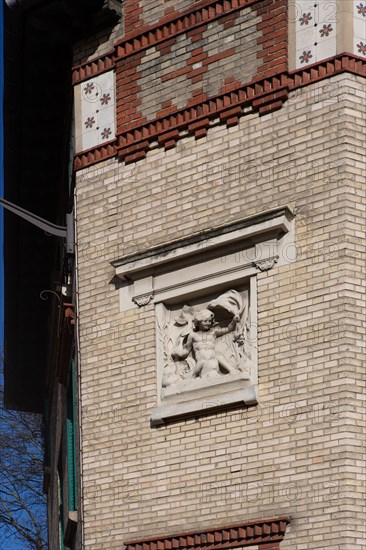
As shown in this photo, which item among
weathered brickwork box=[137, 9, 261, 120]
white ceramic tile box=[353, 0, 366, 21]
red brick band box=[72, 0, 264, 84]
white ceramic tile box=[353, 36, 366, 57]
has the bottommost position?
white ceramic tile box=[353, 36, 366, 57]

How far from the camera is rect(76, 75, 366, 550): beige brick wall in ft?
50.0

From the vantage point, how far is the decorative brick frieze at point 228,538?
15.4 metres

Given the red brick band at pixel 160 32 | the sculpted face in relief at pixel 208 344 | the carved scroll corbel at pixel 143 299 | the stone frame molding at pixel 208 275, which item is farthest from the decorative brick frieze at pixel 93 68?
the sculpted face in relief at pixel 208 344

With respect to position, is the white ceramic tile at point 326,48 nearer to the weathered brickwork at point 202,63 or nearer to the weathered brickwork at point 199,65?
the weathered brickwork at point 202,63

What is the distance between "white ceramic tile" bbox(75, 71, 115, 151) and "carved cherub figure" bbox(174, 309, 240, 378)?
2.81 m

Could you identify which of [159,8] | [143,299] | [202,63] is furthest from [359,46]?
[143,299]

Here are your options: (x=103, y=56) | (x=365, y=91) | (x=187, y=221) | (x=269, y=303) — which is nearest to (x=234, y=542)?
(x=269, y=303)

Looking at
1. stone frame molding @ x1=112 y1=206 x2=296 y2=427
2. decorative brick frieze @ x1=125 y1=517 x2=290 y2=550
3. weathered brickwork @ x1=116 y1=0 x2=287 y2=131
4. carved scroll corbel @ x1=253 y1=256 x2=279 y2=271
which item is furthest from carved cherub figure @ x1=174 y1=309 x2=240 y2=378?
weathered brickwork @ x1=116 y1=0 x2=287 y2=131

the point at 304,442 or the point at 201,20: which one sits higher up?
the point at 201,20

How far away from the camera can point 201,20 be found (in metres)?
17.5

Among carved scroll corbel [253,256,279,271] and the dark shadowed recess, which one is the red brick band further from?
carved scroll corbel [253,256,279,271]

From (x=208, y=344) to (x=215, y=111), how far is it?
249 cm

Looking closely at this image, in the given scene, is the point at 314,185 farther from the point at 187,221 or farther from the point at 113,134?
the point at 113,134

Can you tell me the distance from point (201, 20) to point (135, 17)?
113cm
